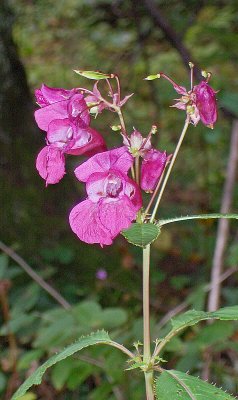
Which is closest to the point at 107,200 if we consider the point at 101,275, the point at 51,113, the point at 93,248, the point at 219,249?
the point at 51,113

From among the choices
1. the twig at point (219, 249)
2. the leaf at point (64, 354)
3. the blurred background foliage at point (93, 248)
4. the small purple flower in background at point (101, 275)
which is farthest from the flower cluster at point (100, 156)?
the small purple flower in background at point (101, 275)

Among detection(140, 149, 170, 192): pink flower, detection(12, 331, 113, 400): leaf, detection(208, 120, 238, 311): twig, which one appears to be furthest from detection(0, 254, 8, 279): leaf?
detection(140, 149, 170, 192): pink flower

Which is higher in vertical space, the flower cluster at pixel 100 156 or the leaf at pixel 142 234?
the flower cluster at pixel 100 156

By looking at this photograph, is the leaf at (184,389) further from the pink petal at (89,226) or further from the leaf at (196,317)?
the pink petal at (89,226)

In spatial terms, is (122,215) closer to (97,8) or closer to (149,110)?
(97,8)

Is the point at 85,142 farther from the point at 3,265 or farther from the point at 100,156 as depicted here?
the point at 3,265

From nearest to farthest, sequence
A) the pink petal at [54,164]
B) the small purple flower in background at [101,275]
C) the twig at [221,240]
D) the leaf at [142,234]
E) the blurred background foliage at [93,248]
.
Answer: the leaf at [142,234] < the pink petal at [54,164] < the blurred background foliage at [93,248] < the twig at [221,240] < the small purple flower in background at [101,275]

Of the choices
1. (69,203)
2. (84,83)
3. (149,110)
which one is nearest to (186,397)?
(69,203)
